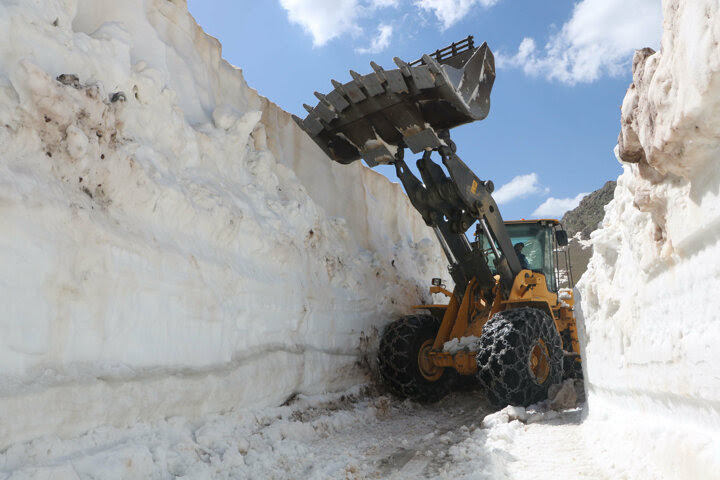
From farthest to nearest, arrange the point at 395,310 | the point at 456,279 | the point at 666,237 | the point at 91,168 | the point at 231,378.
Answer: the point at 395,310, the point at 456,279, the point at 231,378, the point at 91,168, the point at 666,237

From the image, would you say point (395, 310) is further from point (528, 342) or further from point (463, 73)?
point (463, 73)

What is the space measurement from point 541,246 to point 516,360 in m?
2.75

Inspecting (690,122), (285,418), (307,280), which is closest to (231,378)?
(285,418)

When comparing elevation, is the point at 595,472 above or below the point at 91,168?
below

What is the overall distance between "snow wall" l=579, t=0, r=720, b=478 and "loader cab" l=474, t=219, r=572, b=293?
4.56m

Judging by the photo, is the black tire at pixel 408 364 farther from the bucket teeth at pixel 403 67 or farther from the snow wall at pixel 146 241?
the bucket teeth at pixel 403 67

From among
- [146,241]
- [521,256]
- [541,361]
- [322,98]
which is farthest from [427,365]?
[146,241]

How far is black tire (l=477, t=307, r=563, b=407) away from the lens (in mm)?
5867

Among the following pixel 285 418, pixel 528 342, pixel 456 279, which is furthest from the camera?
pixel 456 279

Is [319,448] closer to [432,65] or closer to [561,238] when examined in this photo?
[432,65]

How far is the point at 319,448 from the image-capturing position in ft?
15.8

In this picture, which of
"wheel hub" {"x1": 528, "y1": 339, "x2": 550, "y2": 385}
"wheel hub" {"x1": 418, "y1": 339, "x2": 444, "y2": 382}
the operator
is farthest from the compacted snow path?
the operator

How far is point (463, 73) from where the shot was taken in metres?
6.45

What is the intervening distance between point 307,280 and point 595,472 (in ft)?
12.5
